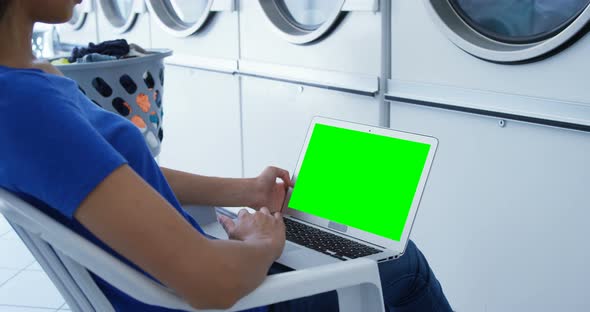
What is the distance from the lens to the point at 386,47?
232 cm

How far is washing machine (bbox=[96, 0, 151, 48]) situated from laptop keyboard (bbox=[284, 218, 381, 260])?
264 cm

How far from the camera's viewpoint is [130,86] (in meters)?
2.22

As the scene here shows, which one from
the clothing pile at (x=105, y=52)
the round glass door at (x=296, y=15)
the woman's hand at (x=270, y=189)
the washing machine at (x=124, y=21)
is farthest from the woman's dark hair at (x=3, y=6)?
the washing machine at (x=124, y=21)

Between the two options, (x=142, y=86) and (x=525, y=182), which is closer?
(x=525, y=182)

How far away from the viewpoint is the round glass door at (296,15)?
2814 millimetres

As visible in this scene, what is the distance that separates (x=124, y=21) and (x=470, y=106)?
291 cm

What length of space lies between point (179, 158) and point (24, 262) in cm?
108

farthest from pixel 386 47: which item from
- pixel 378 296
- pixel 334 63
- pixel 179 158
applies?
pixel 179 158

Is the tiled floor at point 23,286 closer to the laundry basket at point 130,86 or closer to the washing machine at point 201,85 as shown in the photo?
the laundry basket at point 130,86

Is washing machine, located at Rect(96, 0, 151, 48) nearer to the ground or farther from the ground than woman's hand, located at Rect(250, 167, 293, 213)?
farther from the ground

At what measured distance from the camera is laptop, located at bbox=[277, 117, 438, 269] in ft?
4.37

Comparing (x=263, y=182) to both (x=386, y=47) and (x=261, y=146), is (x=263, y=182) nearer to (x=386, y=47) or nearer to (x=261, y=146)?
(x=386, y=47)

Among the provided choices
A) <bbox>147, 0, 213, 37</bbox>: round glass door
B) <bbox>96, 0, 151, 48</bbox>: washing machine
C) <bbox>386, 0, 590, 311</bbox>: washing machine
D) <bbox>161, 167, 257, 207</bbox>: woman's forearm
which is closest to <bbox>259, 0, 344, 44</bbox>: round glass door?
<bbox>147, 0, 213, 37</bbox>: round glass door

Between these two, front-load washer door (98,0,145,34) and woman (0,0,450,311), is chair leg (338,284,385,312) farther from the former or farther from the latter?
front-load washer door (98,0,145,34)
